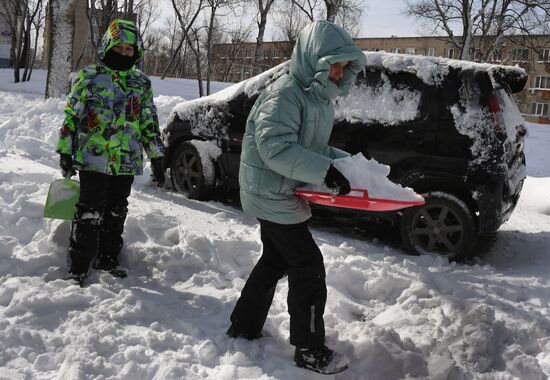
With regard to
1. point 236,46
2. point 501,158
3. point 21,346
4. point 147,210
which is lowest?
point 21,346

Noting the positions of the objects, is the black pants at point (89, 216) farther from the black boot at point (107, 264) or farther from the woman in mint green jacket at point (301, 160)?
the woman in mint green jacket at point (301, 160)

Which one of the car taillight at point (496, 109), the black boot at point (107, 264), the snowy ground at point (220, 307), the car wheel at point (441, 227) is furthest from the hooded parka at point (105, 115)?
the car taillight at point (496, 109)

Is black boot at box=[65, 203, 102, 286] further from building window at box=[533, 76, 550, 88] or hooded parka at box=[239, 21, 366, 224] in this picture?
building window at box=[533, 76, 550, 88]

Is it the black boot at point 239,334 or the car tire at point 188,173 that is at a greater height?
the car tire at point 188,173

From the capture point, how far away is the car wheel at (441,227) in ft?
15.8

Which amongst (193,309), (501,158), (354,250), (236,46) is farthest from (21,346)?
(236,46)

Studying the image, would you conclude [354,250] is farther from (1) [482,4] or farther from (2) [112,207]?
(1) [482,4]

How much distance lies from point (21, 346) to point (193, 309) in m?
1.03

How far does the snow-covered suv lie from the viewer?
4.75m

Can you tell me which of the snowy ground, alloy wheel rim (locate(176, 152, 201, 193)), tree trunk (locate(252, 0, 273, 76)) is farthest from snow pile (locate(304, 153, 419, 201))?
tree trunk (locate(252, 0, 273, 76))

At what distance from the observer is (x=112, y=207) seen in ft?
12.5

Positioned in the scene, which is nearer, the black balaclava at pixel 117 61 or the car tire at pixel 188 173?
the black balaclava at pixel 117 61

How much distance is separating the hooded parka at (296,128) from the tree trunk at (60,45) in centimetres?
1049

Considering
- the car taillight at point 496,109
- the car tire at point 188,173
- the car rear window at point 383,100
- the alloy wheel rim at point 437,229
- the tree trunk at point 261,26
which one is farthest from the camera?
the tree trunk at point 261,26
